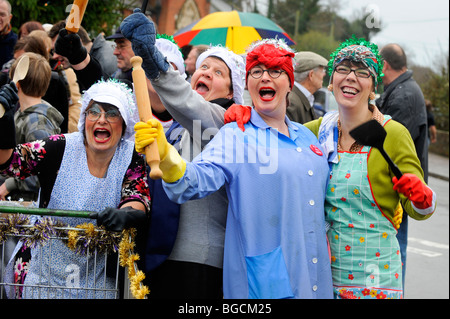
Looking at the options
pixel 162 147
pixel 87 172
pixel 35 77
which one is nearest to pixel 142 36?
pixel 162 147

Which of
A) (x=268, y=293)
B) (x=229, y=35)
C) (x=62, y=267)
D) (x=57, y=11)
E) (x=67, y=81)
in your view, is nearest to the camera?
(x=268, y=293)

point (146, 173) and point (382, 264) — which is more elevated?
point (146, 173)

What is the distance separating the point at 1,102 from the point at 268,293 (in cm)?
157

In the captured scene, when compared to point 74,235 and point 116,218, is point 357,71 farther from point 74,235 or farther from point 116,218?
point 74,235

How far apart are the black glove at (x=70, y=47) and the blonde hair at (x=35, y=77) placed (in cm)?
28

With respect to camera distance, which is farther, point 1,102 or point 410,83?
point 410,83

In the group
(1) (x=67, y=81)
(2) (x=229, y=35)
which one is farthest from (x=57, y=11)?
(1) (x=67, y=81)

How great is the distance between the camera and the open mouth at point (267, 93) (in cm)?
313

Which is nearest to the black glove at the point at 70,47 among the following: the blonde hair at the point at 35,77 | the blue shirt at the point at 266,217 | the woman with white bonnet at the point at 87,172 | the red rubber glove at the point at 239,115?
the blonde hair at the point at 35,77

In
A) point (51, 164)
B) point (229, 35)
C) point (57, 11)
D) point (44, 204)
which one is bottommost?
point (44, 204)

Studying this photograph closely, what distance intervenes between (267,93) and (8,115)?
1321 mm

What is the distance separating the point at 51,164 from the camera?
3.45m

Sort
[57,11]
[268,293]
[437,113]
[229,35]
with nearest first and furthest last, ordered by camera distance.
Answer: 1. [268,293]
2. [229,35]
3. [57,11]
4. [437,113]
